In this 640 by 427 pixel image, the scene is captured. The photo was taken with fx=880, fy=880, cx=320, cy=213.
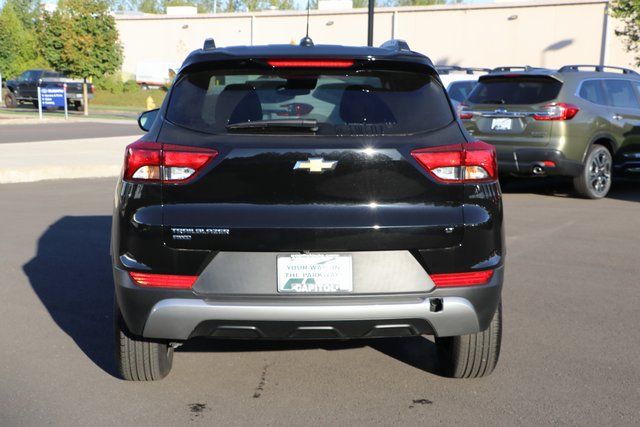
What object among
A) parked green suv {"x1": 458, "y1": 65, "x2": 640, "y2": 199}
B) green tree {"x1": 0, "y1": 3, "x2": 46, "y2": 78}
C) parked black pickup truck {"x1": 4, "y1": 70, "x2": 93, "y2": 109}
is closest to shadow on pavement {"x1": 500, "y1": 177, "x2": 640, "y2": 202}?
parked green suv {"x1": 458, "y1": 65, "x2": 640, "y2": 199}

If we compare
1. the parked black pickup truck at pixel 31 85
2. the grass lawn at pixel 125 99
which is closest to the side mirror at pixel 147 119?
the parked black pickup truck at pixel 31 85

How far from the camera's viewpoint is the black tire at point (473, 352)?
4477mm

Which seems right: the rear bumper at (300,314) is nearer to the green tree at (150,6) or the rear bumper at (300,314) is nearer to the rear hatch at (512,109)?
the rear hatch at (512,109)

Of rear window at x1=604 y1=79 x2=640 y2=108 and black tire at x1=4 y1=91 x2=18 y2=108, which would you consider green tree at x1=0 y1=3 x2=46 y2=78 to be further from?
rear window at x1=604 y1=79 x2=640 y2=108

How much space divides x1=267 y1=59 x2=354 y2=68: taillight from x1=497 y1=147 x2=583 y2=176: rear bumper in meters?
8.21

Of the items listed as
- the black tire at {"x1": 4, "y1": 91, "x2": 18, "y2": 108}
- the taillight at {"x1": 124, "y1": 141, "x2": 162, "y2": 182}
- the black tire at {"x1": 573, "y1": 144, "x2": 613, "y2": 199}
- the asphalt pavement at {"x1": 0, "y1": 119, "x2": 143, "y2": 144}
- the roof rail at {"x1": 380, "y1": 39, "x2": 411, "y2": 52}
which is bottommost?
the black tire at {"x1": 4, "y1": 91, "x2": 18, "y2": 108}

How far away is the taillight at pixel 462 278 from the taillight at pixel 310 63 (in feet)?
3.67

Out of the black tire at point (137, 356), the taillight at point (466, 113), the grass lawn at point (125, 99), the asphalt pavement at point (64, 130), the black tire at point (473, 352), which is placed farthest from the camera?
the grass lawn at point (125, 99)

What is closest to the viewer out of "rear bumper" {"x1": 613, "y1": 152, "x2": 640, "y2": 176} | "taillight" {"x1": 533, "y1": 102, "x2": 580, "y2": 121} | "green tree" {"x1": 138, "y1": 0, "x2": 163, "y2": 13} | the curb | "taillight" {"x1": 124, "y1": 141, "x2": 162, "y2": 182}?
"taillight" {"x1": 124, "y1": 141, "x2": 162, "y2": 182}

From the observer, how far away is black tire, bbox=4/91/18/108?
42031 mm

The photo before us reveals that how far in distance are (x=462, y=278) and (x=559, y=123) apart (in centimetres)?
846

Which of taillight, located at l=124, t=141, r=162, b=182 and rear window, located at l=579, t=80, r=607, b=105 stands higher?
taillight, located at l=124, t=141, r=162, b=182

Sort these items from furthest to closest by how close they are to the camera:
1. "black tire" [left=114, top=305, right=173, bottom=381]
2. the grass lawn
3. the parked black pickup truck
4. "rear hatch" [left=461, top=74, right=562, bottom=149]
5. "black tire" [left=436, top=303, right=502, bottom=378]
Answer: the grass lawn < the parked black pickup truck < "rear hatch" [left=461, top=74, right=562, bottom=149] < "black tire" [left=436, top=303, right=502, bottom=378] < "black tire" [left=114, top=305, right=173, bottom=381]

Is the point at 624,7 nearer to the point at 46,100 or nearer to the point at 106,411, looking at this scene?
the point at 46,100
